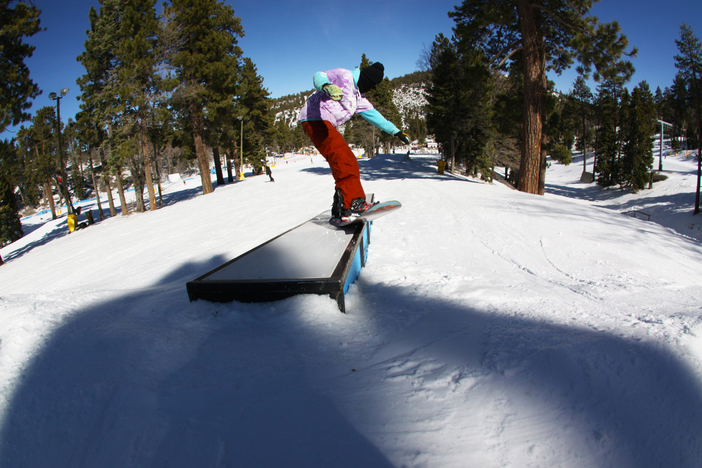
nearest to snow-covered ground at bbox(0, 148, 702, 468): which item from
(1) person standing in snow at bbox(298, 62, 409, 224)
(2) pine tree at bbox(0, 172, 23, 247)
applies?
(1) person standing in snow at bbox(298, 62, 409, 224)

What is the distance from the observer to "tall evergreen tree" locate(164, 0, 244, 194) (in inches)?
717

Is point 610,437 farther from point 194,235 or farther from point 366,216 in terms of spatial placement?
point 194,235

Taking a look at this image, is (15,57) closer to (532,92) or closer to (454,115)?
(532,92)

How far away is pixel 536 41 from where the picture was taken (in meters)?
11.1

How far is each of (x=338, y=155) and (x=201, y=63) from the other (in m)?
19.2

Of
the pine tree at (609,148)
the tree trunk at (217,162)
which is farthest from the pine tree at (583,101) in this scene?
the tree trunk at (217,162)

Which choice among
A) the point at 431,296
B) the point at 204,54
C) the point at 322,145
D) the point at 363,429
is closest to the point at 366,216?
the point at 322,145

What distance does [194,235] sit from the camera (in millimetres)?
7594

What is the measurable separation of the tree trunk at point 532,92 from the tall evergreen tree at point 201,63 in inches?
598

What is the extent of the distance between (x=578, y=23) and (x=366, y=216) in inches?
411

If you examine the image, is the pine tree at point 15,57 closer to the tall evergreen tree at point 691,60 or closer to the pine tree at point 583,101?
the tall evergreen tree at point 691,60

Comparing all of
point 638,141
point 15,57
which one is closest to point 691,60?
point 638,141

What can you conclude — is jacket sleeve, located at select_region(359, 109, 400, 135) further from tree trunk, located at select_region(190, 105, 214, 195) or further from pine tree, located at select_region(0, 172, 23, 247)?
pine tree, located at select_region(0, 172, 23, 247)

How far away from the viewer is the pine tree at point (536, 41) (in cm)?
936
